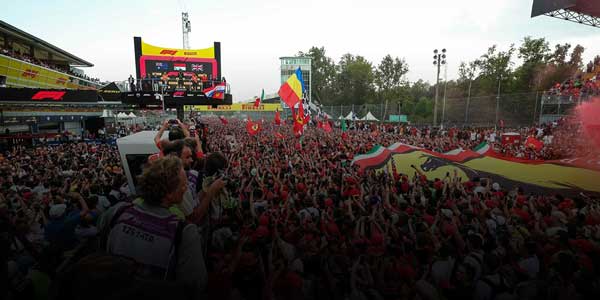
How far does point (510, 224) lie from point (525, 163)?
11.2 feet

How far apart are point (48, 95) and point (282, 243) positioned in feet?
60.7

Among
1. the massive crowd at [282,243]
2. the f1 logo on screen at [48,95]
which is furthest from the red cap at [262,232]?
the f1 logo on screen at [48,95]

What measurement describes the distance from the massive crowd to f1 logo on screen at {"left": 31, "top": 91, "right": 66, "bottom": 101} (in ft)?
41.9

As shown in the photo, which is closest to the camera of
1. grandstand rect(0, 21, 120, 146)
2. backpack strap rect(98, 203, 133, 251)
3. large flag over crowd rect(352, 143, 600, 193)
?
backpack strap rect(98, 203, 133, 251)

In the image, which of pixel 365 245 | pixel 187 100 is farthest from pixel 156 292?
pixel 187 100

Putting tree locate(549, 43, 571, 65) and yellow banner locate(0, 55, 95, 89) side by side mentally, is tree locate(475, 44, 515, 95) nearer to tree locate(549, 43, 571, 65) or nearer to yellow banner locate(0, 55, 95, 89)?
tree locate(549, 43, 571, 65)

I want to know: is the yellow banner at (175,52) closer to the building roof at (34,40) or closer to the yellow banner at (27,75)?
the yellow banner at (27,75)

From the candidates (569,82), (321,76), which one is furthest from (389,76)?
(569,82)

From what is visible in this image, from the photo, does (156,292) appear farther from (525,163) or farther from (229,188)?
(525,163)

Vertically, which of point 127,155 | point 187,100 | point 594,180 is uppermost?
point 187,100

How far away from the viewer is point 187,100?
18.0m

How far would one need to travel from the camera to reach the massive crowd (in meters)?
1.52

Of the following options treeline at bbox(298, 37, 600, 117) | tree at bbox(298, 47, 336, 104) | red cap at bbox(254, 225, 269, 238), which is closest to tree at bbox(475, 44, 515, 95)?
treeline at bbox(298, 37, 600, 117)

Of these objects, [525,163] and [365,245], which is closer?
[365,245]
